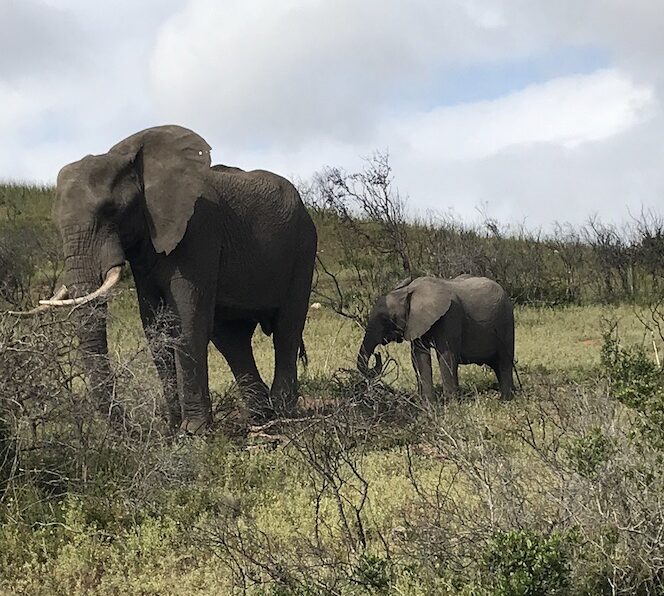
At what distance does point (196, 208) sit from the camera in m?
8.80

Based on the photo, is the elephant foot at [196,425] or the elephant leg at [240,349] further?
the elephant leg at [240,349]

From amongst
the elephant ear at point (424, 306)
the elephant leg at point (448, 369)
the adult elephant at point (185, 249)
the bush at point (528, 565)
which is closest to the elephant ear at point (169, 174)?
the adult elephant at point (185, 249)

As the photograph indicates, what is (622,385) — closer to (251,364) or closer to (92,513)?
(92,513)

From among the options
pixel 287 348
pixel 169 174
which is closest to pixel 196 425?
pixel 287 348

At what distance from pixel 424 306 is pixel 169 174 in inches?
140

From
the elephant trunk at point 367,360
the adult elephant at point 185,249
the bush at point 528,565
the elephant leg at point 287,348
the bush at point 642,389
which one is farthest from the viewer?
the elephant trunk at point 367,360

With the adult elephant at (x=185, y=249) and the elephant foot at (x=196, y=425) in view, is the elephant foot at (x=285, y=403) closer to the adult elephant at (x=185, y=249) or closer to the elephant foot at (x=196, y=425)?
the adult elephant at (x=185, y=249)

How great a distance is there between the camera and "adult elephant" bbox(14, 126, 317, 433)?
820 centimetres

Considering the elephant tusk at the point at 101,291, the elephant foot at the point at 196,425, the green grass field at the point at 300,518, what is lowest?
the green grass field at the point at 300,518

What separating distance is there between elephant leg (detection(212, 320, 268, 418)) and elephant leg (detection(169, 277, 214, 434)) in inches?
60.2

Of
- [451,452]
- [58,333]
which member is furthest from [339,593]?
[58,333]

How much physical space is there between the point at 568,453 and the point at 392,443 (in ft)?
13.0

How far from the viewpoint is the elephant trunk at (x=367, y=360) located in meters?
10.5

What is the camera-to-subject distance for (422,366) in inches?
438
